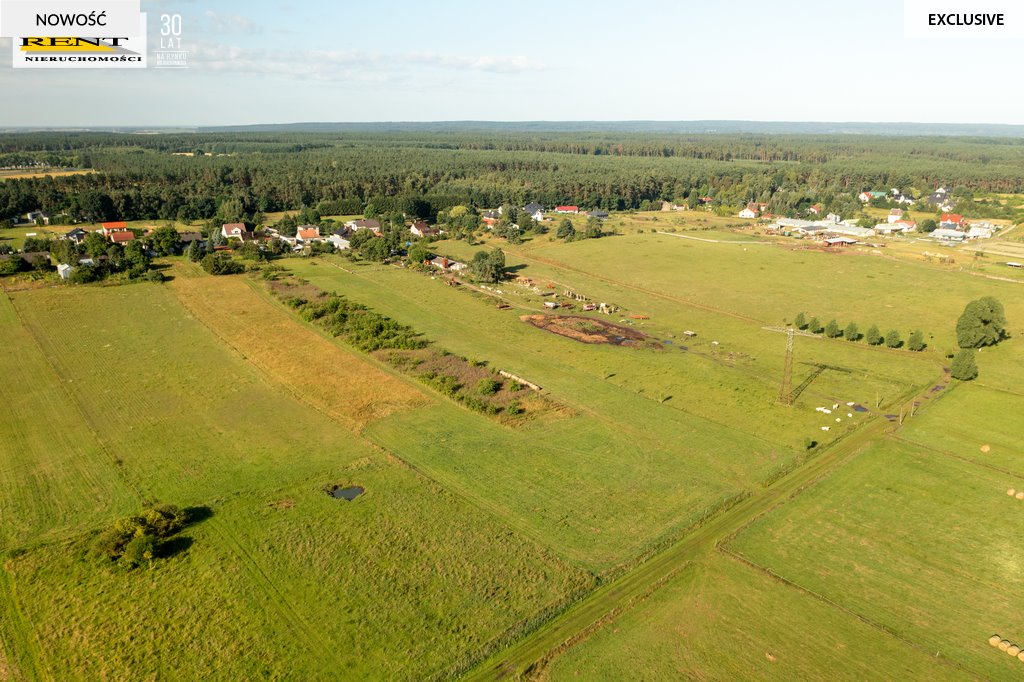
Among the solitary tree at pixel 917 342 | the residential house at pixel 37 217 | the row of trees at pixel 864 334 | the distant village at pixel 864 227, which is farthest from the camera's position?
the residential house at pixel 37 217

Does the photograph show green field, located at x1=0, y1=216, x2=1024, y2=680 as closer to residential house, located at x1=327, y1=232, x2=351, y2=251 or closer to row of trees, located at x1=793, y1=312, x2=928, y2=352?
row of trees, located at x1=793, y1=312, x2=928, y2=352

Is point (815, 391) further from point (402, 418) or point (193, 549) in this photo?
point (193, 549)

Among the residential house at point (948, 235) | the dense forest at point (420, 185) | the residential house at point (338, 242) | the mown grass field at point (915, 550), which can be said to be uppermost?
the dense forest at point (420, 185)

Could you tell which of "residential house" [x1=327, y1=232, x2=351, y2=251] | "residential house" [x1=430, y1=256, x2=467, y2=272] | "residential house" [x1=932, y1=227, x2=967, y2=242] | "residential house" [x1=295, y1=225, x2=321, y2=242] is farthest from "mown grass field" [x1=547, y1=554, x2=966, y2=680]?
"residential house" [x1=932, y1=227, x2=967, y2=242]

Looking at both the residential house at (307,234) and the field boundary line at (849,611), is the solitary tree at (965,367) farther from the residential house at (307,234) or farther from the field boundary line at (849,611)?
the residential house at (307,234)

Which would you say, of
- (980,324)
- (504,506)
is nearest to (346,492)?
(504,506)

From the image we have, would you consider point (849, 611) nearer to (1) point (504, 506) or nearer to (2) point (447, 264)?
(1) point (504, 506)

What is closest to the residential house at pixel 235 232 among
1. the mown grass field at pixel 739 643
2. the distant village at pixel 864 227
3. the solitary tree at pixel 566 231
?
the solitary tree at pixel 566 231

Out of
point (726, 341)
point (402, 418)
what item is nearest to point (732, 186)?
point (726, 341)
